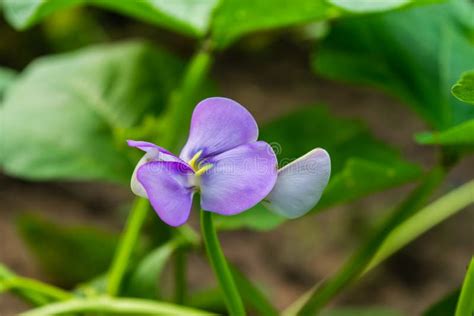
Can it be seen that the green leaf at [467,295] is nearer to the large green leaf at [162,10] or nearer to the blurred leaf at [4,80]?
the large green leaf at [162,10]

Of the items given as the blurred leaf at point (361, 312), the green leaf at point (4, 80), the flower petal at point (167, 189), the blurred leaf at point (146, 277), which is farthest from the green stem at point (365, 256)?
the green leaf at point (4, 80)

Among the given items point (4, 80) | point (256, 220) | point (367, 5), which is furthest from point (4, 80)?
point (367, 5)

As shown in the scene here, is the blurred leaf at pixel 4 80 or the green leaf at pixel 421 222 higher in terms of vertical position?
the blurred leaf at pixel 4 80

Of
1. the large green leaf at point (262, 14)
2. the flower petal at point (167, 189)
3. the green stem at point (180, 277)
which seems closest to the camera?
the flower petal at point (167, 189)

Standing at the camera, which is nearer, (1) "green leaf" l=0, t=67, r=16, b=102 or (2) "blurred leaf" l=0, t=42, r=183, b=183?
(2) "blurred leaf" l=0, t=42, r=183, b=183

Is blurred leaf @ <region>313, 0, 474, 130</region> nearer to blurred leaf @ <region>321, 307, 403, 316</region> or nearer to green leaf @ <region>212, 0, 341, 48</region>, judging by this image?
green leaf @ <region>212, 0, 341, 48</region>

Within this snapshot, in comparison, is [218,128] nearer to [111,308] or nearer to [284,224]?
[111,308]

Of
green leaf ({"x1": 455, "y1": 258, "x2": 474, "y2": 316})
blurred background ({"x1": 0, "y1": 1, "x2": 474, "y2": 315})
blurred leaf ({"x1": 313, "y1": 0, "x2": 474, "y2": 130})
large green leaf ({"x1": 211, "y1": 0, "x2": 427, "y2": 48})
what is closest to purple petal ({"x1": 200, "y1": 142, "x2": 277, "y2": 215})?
green leaf ({"x1": 455, "y1": 258, "x2": 474, "y2": 316})
